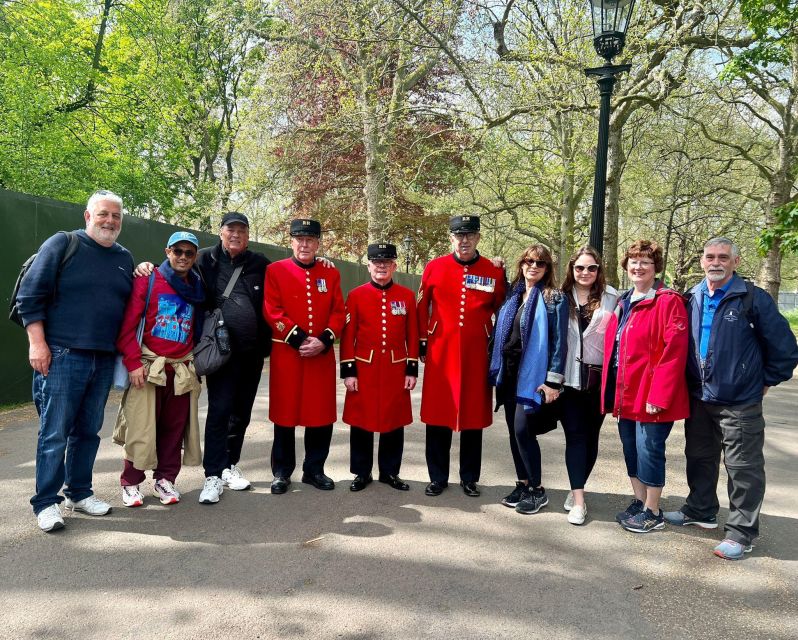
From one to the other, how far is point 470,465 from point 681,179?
661 inches

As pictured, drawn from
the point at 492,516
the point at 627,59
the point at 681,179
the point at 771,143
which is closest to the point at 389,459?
the point at 492,516

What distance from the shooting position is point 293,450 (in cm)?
454

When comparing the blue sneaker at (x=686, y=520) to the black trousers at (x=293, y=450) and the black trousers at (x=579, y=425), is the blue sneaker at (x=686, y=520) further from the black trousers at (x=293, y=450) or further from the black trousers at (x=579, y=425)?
the black trousers at (x=293, y=450)

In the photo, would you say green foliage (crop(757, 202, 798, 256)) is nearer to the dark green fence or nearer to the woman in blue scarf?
the woman in blue scarf

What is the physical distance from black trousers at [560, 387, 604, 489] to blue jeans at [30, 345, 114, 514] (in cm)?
313

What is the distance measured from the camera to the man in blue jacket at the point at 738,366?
351 cm

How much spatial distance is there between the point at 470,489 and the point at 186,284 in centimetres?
258

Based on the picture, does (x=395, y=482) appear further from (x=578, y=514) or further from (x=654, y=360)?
(x=654, y=360)

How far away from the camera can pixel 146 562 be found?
10.5 feet

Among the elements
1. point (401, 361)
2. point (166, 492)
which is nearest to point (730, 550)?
point (401, 361)

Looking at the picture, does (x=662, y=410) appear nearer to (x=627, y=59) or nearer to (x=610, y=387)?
(x=610, y=387)

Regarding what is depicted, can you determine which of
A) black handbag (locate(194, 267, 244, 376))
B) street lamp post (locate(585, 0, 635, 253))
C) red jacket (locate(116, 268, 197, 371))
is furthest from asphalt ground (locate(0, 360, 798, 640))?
street lamp post (locate(585, 0, 635, 253))

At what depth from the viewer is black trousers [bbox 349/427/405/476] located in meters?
4.52

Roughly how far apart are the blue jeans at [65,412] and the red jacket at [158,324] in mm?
174
